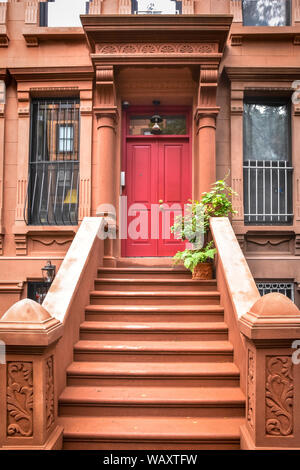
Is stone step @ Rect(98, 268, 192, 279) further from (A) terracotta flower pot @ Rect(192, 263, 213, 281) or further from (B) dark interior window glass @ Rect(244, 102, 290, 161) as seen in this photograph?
(B) dark interior window glass @ Rect(244, 102, 290, 161)

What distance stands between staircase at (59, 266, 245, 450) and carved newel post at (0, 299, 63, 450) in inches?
15.8

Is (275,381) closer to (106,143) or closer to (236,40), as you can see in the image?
(106,143)

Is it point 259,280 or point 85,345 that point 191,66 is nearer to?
point 259,280

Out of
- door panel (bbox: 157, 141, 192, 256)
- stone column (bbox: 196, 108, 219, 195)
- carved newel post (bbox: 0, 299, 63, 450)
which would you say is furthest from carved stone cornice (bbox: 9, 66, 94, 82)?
carved newel post (bbox: 0, 299, 63, 450)

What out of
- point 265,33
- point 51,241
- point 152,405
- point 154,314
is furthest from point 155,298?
point 265,33

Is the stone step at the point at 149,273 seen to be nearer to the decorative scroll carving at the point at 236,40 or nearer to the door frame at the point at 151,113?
the door frame at the point at 151,113

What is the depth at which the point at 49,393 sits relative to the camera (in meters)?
3.00

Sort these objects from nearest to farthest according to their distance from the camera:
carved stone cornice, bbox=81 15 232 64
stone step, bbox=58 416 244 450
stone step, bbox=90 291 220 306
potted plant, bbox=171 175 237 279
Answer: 1. stone step, bbox=58 416 244 450
2. stone step, bbox=90 291 220 306
3. potted plant, bbox=171 175 237 279
4. carved stone cornice, bbox=81 15 232 64

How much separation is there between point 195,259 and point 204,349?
4.72 ft

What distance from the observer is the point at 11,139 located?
267 inches

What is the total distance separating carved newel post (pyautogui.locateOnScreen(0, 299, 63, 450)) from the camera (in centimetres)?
281

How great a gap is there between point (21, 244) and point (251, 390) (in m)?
4.91
